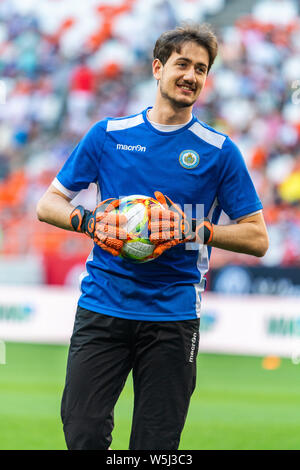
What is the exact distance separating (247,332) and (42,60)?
32.4 feet

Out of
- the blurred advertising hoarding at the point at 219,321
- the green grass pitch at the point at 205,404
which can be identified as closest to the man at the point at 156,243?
the green grass pitch at the point at 205,404

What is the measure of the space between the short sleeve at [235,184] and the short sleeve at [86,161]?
2.10 ft

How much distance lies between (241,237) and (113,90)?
13.2 m

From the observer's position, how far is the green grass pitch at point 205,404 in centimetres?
642

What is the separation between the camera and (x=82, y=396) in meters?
3.67

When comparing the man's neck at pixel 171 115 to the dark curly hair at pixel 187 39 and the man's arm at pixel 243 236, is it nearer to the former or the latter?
the dark curly hair at pixel 187 39

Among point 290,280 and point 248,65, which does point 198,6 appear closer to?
point 248,65

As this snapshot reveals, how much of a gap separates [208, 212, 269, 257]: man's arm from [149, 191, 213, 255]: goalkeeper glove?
60 millimetres

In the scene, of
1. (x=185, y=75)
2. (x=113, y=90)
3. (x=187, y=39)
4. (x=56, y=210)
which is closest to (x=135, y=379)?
(x=56, y=210)

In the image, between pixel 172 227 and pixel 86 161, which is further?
pixel 86 161

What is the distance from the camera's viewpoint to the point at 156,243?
365 centimetres

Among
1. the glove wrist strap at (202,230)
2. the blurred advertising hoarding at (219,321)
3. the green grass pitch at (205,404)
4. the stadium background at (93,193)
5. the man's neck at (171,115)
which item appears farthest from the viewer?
the blurred advertising hoarding at (219,321)

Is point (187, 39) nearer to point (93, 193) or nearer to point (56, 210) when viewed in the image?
point (56, 210)

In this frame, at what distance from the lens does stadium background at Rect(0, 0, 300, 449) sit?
26.2 ft
